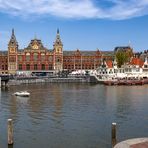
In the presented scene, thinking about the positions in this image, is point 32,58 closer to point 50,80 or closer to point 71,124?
point 50,80

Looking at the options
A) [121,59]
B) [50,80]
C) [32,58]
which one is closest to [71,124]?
[50,80]

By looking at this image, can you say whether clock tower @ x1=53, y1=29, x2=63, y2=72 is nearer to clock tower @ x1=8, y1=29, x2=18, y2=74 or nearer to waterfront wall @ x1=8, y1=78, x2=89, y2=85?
clock tower @ x1=8, y1=29, x2=18, y2=74

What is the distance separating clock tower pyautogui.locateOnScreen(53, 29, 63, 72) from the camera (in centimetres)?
19175

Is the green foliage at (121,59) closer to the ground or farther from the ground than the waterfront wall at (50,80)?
farther from the ground

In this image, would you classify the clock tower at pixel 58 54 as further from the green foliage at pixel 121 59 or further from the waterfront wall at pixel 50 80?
the green foliage at pixel 121 59

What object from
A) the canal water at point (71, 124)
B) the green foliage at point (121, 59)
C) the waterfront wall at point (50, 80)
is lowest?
the canal water at point (71, 124)

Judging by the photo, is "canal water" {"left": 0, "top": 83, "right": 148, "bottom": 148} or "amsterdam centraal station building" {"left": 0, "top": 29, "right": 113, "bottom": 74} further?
"amsterdam centraal station building" {"left": 0, "top": 29, "right": 113, "bottom": 74}

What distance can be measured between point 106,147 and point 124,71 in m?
120

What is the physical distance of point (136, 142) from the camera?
84.7 feet

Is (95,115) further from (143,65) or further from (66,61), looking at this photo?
(66,61)

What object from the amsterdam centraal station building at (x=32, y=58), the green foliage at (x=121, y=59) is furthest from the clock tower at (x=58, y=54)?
the green foliage at (x=121, y=59)

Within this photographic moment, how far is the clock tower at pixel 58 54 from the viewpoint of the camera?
629 ft

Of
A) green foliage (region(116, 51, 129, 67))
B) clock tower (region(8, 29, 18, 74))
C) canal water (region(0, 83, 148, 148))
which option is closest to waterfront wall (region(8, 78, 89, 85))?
green foliage (region(116, 51, 129, 67))

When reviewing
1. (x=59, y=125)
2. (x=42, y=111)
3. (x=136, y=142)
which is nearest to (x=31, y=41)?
(x=42, y=111)
